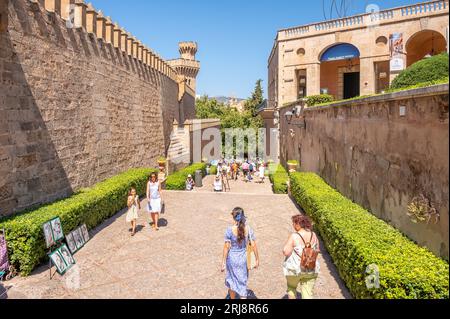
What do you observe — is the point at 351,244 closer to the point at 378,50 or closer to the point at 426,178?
the point at 426,178

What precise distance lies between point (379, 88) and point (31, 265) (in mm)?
23580

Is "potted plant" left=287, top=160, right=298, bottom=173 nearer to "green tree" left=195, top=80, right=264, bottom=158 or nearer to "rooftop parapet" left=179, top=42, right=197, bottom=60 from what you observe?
"green tree" left=195, top=80, right=264, bottom=158

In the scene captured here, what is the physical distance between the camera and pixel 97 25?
522 inches

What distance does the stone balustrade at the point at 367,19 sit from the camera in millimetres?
20734

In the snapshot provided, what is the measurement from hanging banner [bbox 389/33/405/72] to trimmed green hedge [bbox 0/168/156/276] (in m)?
17.5

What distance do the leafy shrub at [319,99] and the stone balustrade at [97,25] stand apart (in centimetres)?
851

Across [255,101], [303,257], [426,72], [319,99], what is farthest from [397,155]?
[255,101]

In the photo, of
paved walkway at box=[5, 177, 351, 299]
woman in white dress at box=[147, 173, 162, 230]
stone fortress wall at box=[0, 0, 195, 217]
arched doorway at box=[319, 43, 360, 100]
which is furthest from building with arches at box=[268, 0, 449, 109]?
woman in white dress at box=[147, 173, 162, 230]

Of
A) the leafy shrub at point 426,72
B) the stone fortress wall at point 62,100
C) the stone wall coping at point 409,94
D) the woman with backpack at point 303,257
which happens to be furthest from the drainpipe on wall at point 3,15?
the leafy shrub at point 426,72

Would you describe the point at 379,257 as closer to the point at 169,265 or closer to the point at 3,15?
the point at 169,265

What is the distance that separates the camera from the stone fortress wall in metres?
7.93

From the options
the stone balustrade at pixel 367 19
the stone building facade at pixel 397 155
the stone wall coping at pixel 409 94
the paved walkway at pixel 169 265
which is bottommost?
the paved walkway at pixel 169 265

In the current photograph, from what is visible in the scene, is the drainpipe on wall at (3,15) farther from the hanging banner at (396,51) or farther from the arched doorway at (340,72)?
the arched doorway at (340,72)
